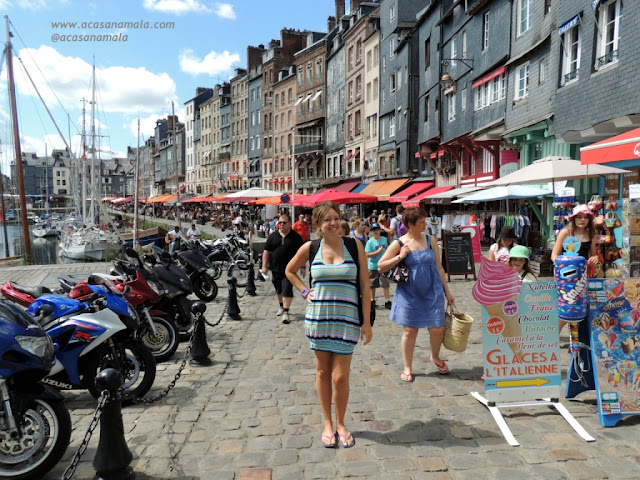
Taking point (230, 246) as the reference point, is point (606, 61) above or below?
above

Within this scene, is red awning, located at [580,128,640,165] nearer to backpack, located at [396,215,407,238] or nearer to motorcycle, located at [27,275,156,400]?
motorcycle, located at [27,275,156,400]

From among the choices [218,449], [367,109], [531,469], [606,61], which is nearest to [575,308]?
[531,469]

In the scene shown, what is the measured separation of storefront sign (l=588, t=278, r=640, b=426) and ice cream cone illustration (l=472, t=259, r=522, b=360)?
0.60 meters

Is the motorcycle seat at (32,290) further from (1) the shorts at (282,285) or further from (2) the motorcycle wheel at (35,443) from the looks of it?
(1) the shorts at (282,285)

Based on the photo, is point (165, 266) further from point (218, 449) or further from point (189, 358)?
point (218, 449)

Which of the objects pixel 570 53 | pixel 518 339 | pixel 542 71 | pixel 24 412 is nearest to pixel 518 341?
pixel 518 339

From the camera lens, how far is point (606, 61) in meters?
12.7

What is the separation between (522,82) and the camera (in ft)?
62.4

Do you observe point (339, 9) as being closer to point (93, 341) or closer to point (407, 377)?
point (407, 377)

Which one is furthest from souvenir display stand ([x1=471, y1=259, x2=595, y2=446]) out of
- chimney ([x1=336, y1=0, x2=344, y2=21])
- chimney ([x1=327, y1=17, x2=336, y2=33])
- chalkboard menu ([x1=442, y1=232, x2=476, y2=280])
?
chimney ([x1=327, y1=17, x2=336, y2=33])

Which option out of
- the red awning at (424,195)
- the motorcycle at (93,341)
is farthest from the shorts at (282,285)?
the red awning at (424,195)

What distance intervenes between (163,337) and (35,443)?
300 centimetres

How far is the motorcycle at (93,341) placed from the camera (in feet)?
14.7

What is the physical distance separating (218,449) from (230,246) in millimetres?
12115
